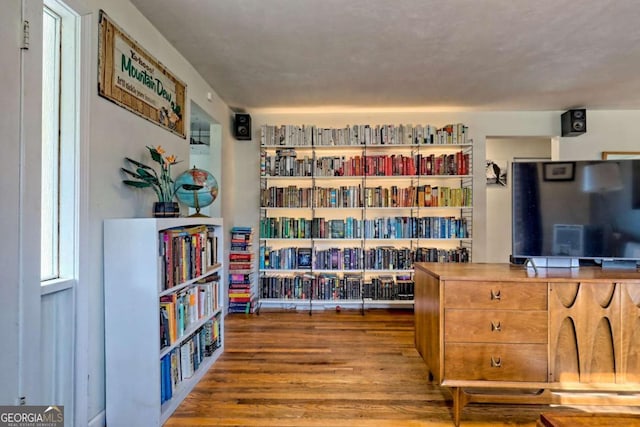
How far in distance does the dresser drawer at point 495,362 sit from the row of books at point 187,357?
154 cm

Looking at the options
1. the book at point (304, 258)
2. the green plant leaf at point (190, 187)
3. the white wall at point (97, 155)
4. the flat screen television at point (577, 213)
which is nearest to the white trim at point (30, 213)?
the white wall at point (97, 155)

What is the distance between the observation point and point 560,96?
362 centimetres

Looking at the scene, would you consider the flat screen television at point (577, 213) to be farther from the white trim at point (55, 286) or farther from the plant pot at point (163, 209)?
the white trim at point (55, 286)

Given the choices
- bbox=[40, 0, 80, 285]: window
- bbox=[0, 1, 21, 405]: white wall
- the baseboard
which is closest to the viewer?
bbox=[0, 1, 21, 405]: white wall

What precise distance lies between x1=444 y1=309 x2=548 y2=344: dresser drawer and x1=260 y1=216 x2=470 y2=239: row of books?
7.18 ft

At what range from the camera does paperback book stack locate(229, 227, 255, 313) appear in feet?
12.9

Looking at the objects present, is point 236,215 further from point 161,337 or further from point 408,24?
point 408,24

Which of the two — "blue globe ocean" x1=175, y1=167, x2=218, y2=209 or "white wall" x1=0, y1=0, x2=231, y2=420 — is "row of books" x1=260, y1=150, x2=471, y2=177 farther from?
"blue globe ocean" x1=175, y1=167, x2=218, y2=209

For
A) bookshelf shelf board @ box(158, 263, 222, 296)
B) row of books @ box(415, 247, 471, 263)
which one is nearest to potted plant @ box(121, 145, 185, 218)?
bookshelf shelf board @ box(158, 263, 222, 296)

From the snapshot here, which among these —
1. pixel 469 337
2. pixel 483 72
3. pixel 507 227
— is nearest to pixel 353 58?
pixel 483 72

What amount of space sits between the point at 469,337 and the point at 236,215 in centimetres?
317

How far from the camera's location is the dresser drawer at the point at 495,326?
1774mm

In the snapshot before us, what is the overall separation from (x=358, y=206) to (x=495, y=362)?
241 centimetres

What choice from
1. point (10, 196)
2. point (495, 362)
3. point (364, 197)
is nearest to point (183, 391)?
point (10, 196)
